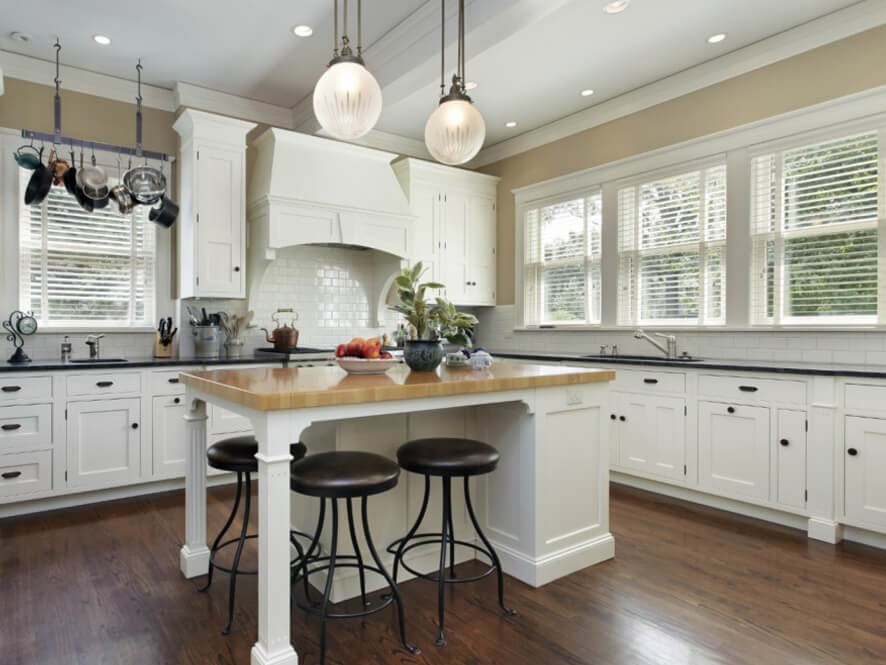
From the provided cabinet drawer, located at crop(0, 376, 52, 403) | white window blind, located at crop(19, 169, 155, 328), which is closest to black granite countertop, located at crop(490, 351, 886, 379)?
white window blind, located at crop(19, 169, 155, 328)

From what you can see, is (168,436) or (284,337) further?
(284,337)

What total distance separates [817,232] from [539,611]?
301 centimetres

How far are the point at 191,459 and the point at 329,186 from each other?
9.24 feet

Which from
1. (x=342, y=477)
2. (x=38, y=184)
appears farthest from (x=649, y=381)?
(x=38, y=184)

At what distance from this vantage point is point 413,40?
3.73 m

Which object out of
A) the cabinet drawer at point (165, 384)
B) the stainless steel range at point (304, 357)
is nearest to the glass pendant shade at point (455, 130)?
the stainless steel range at point (304, 357)

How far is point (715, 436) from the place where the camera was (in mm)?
3531

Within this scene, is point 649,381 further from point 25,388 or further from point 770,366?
point 25,388

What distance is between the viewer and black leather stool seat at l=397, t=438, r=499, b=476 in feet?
6.92

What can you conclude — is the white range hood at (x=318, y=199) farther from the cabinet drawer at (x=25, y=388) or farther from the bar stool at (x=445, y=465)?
the bar stool at (x=445, y=465)

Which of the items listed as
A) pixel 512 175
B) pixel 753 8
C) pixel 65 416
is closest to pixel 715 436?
pixel 753 8

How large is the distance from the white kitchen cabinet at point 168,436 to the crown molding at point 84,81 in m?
2.41

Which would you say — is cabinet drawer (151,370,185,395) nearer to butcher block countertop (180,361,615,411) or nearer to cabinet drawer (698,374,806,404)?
butcher block countertop (180,361,615,411)

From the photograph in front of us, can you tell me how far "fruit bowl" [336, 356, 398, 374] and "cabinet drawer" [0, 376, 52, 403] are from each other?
2334 mm
